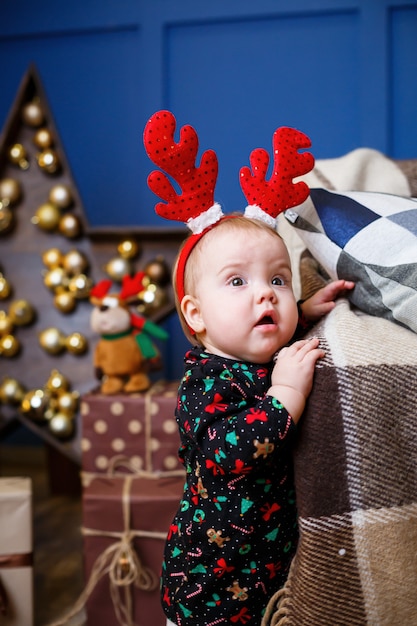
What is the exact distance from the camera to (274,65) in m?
2.33

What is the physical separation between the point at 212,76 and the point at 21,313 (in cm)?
104

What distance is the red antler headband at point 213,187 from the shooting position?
925 mm

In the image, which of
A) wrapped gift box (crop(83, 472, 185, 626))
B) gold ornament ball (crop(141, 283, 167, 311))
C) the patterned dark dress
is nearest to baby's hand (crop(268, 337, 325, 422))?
the patterned dark dress

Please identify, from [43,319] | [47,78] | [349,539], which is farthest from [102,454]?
[47,78]

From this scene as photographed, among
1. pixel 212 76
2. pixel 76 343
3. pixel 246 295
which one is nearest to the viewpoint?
pixel 246 295

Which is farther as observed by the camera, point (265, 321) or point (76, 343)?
point (76, 343)

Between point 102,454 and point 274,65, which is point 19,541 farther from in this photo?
point 274,65

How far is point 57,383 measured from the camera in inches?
80.6

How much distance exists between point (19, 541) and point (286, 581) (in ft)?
2.16

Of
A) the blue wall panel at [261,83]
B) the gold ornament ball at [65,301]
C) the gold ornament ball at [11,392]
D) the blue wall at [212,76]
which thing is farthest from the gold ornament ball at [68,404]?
the blue wall panel at [261,83]

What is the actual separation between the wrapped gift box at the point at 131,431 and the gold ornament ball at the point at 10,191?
83cm

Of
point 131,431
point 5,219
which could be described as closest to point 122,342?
point 131,431

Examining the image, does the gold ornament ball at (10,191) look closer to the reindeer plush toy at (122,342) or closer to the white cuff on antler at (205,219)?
the reindeer plush toy at (122,342)

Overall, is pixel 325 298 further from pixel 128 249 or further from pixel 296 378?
pixel 128 249
